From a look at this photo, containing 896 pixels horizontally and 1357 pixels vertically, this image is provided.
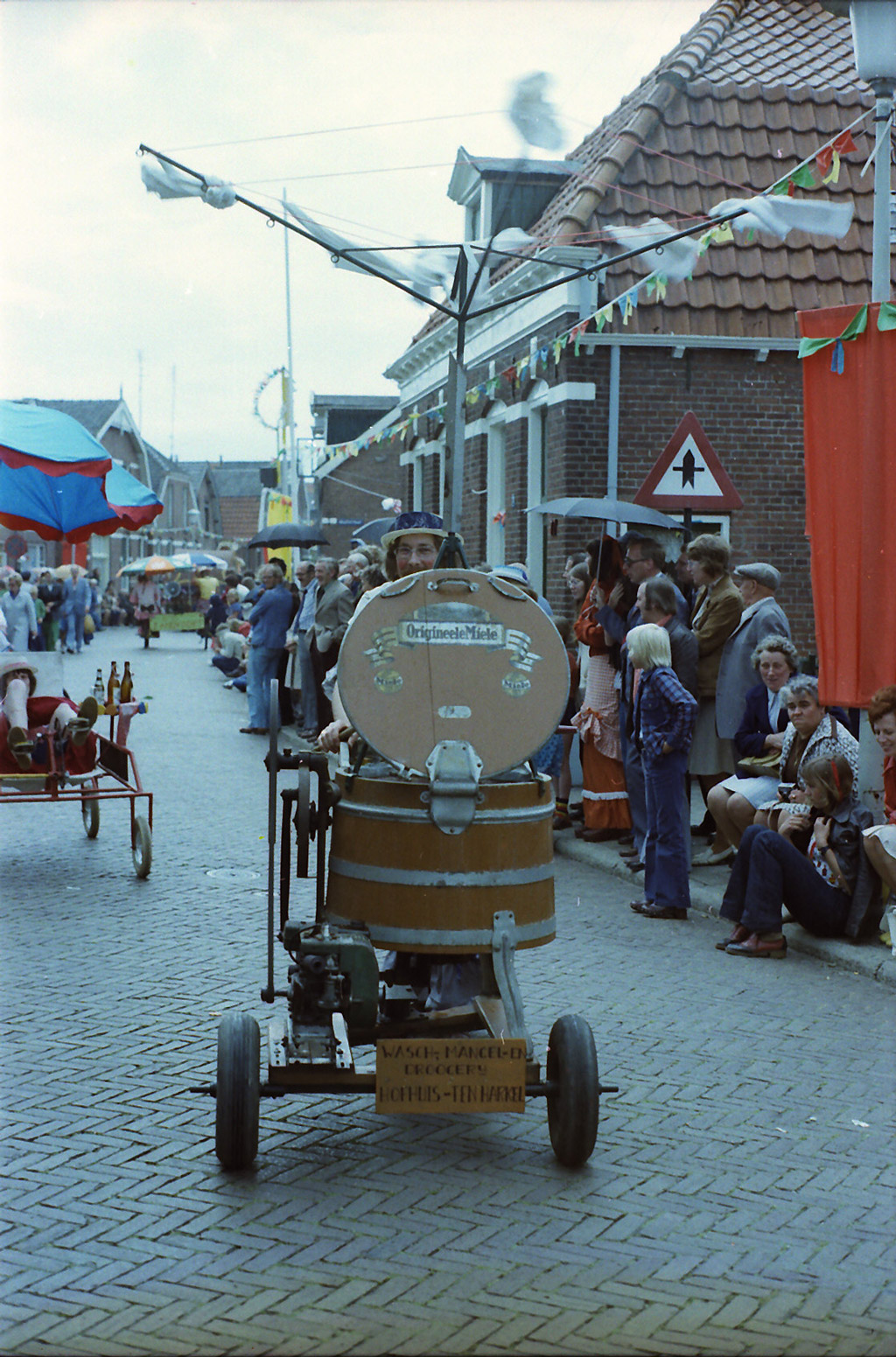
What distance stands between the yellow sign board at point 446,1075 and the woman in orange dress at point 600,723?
5600 millimetres

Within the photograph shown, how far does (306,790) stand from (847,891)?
144 inches

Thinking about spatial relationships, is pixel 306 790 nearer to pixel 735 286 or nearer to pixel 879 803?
pixel 879 803

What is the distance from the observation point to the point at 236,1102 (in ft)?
13.2

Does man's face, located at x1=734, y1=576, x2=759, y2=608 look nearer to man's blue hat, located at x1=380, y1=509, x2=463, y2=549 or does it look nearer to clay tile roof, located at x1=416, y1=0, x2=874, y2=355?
man's blue hat, located at x1=380, y1=509, x2=463, y2=549

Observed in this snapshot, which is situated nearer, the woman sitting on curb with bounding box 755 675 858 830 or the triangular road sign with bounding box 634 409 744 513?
the woman sitting on curb with bounding box 755 675 858 830

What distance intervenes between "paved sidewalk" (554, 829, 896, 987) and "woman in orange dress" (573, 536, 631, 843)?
0.62 feet

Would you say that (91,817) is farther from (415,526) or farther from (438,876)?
(438,876)

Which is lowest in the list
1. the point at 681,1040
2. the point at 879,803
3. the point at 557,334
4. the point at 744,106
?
the point at 681,1040

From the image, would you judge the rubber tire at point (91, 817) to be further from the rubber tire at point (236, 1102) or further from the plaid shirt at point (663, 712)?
the rubber tire at point (236, 1102)

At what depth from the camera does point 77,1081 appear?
15.9ft

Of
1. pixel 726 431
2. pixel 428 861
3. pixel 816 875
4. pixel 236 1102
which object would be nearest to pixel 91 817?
pixel 816 875

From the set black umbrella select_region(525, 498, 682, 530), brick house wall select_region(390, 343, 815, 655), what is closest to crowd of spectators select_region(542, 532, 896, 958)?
black umbrella select_region(525, 498, 682, 530)

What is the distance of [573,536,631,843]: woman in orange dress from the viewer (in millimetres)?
9523

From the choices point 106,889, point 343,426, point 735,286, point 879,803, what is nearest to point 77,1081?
point 106,889
